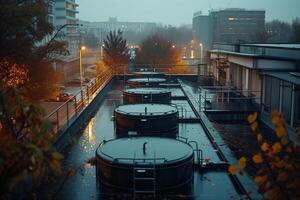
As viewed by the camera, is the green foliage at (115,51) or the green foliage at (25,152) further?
the green foliage at (115,51)

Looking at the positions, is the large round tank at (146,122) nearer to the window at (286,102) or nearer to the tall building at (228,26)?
the window at (286,102)

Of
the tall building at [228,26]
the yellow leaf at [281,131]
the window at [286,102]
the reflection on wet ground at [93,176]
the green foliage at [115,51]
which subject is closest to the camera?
the yellow leaf at [281,131]

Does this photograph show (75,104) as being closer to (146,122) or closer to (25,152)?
(146,122)

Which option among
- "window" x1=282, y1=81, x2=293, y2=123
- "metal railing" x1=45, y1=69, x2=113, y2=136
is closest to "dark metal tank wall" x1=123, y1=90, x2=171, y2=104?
"metal railing" x1=45, y1=69, x2=113, y2=136

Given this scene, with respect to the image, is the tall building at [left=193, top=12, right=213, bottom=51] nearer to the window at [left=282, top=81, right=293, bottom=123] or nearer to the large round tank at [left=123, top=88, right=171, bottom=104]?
the large round tank at [left=123, top=88, right=171, bottom=104]

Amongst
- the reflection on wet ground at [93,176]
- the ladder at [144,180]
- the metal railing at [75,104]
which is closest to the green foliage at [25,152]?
the reflection on wet ground at [93,176]

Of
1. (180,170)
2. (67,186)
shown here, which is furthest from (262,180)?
(67,186)
